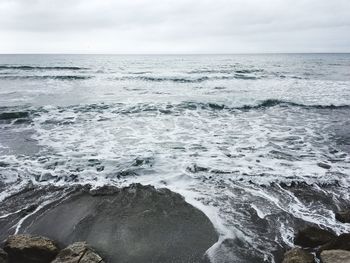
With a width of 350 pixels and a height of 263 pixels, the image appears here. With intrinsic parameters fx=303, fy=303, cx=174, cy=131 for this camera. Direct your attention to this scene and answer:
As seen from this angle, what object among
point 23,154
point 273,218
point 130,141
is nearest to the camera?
point 273,218

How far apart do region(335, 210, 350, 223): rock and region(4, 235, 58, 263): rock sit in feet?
14.4

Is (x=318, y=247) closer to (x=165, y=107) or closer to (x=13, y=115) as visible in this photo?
(x=165, y=107)

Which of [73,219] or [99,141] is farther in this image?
[99,141]

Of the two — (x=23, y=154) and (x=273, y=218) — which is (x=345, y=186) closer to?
(x=273, y=218)

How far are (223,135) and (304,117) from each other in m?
5.11

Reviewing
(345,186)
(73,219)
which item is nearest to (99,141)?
(73,219)

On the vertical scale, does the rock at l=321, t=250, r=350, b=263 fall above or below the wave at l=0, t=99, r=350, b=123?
above

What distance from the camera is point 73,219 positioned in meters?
5.14

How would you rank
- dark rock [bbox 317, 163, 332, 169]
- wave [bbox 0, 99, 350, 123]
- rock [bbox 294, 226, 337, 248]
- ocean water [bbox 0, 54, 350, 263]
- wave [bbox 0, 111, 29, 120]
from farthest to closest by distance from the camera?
wave [bbox 0, 99, 350, 123] < wave [bbox 0, 111, 29, 120] < dark rock [bbox 317, 163, 332, 169] < ocean water [bbox 0, 54, 350, 263] < rock [bbox 294, 226, 337, 248]

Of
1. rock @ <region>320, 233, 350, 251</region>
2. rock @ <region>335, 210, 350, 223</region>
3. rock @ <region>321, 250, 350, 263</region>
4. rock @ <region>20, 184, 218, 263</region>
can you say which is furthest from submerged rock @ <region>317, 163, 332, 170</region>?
rock @ <region>321, 250, 350, 263</region>

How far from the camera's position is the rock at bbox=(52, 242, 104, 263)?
149 inches

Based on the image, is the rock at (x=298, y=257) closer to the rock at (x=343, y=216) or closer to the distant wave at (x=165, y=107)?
the rock at (x=343, y=216)

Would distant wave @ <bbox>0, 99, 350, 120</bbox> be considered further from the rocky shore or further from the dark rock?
the rocky shore

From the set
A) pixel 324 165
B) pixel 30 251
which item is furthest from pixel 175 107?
pixel 30 251
